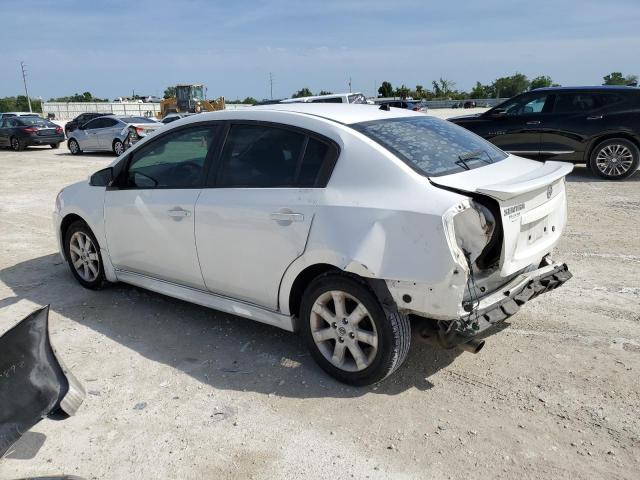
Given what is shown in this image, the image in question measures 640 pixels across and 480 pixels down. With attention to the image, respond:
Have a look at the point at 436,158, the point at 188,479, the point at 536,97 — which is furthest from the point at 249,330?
the point at 536,97

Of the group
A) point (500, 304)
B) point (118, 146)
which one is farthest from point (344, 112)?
point (118, 146)

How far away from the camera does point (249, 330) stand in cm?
453

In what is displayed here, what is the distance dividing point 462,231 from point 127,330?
9.47 feet

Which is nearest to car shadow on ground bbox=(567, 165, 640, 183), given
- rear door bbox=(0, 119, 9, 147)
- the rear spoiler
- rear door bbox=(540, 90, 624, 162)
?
rear door bbox=(540, 90, 624, 162)

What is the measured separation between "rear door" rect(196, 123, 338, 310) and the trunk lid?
84cm

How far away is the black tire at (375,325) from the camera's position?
3.32m

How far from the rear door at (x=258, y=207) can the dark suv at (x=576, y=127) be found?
8.43 metres

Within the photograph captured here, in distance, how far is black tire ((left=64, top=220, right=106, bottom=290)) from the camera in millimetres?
5246

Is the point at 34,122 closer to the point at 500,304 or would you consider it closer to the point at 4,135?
the point at 4,135

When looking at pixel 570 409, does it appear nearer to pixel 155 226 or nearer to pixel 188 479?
pixel 188 479

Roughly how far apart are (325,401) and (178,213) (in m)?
1.83

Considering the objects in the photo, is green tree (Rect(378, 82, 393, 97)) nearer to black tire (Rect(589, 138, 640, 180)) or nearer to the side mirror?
black tire (Rect(589, 138, 640, 180))

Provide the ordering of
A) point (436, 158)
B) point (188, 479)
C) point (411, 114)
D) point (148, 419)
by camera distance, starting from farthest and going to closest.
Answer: point (411, 114) → point (436, 158) → point (148, 419) → point (188, 479)

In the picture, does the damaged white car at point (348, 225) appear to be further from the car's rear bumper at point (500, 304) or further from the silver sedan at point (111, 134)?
the silver sedan at point (111, 134)
